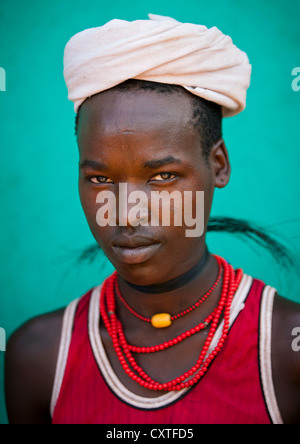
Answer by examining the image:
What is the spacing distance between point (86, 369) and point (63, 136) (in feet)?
3.90

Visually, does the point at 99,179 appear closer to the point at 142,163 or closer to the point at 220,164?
the point at 142,163

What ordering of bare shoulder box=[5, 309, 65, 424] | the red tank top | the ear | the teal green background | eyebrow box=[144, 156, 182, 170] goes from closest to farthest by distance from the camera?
eyebrow box=[144, 156, 182, 170]
the red tank top
the ear
bare shoulder box=[5, 309, 65, 424]
the teal green background

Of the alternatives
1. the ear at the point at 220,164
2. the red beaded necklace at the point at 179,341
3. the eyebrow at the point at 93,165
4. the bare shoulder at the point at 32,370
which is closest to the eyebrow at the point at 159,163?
the eyebrow at the point at 93,165

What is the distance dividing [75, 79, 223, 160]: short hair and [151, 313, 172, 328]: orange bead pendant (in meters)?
0.52

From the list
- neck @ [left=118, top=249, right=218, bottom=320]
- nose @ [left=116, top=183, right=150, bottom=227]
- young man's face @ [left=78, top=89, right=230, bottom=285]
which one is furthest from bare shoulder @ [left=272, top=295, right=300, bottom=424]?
nose @ [left=116, top=183, right=150, bottom=227]

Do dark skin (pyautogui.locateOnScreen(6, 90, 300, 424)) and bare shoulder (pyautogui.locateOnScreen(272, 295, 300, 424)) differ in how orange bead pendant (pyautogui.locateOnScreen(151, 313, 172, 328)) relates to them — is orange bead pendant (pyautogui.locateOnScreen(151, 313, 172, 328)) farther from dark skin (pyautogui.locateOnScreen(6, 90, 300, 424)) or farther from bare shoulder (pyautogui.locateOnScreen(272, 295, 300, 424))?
bare shoulder (pyautogui.locateOnScreen(272, 295, 300, 424))

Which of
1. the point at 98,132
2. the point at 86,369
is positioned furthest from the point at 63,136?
the point at 86,369

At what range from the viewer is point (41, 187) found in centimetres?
246

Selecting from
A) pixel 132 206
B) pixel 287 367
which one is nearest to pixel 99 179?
pixel 132 206

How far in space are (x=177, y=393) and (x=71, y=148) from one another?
1326 millimetres

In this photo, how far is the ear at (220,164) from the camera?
161 centimetres

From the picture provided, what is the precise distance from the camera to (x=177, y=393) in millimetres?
1551

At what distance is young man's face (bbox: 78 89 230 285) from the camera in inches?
55.5
